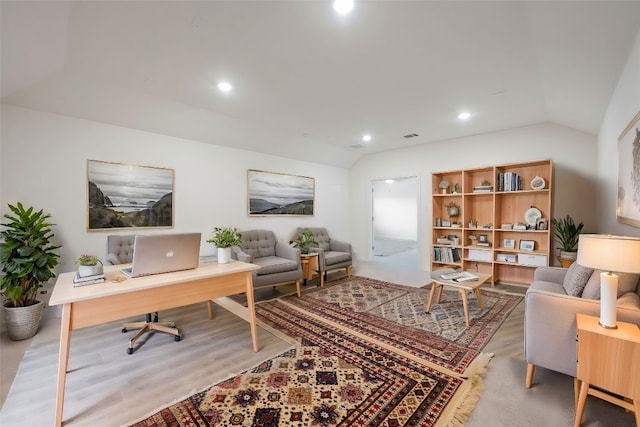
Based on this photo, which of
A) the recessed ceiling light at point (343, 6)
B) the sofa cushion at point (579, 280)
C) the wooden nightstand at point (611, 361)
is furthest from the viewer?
the sofa cushion at point (579, 280)

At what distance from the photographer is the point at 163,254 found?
206cm

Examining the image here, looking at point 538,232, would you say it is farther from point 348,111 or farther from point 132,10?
point 132,10

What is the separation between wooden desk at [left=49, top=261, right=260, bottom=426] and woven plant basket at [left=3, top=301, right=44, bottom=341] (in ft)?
3.67

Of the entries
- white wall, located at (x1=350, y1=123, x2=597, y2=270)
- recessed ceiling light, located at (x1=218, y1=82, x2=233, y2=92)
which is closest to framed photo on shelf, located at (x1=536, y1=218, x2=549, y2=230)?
white wall, located at (x1=350, y1=123, x2=597, y2=270)

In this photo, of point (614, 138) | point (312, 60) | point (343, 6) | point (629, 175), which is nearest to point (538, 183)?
point (614, 138)

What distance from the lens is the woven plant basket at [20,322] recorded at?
257 cm

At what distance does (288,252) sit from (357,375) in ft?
8.23

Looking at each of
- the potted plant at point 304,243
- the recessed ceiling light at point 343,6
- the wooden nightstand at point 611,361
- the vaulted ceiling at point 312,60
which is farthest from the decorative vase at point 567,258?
the recessed ceiling light at point 343,6

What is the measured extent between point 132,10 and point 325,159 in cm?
443

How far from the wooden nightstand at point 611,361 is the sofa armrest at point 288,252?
3092mm

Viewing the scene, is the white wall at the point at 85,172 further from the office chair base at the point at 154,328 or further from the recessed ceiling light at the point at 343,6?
the recessed ceiling light at the point at 343,6

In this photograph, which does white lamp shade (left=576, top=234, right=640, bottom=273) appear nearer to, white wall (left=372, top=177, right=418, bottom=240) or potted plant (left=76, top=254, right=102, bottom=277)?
potted plant (left=76, top=254, right=102, bottom=277)

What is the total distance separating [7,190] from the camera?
2.85m

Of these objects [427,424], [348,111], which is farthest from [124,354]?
[348,111]
